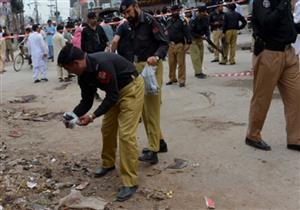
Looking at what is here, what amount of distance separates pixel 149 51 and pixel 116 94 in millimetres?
1355

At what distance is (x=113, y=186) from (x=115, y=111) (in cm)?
77

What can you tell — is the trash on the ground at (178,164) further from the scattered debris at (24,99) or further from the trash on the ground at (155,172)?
the scattered debris at (24,99)

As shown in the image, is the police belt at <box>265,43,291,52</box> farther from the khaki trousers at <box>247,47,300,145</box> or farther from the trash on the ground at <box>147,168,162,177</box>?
the trash on the ground at <box>147,168,162,177</box>

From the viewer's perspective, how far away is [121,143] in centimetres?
455

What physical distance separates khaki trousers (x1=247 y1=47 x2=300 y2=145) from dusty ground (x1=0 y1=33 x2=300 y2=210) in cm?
36

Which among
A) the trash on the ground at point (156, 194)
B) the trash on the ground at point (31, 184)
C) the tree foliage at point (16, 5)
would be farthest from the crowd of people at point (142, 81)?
the tree foliage at point (16, 5)

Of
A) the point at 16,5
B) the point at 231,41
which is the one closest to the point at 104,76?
the point at 231,41

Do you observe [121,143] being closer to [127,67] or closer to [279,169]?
[127,67]

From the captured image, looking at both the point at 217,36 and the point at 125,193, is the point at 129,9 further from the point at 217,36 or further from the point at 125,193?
the point at 217,36

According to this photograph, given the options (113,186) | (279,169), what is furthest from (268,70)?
(113,186)

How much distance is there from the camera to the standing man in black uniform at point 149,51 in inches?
211

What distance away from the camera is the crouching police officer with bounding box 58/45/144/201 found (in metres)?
4.26

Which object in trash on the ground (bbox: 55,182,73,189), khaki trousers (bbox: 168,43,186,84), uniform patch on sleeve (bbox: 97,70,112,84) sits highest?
uniform patch on sleeve (bbox: 97,70,112,84)

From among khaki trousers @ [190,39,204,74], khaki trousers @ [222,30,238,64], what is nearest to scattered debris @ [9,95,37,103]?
khaki trousers @ [190,39,204,74]
